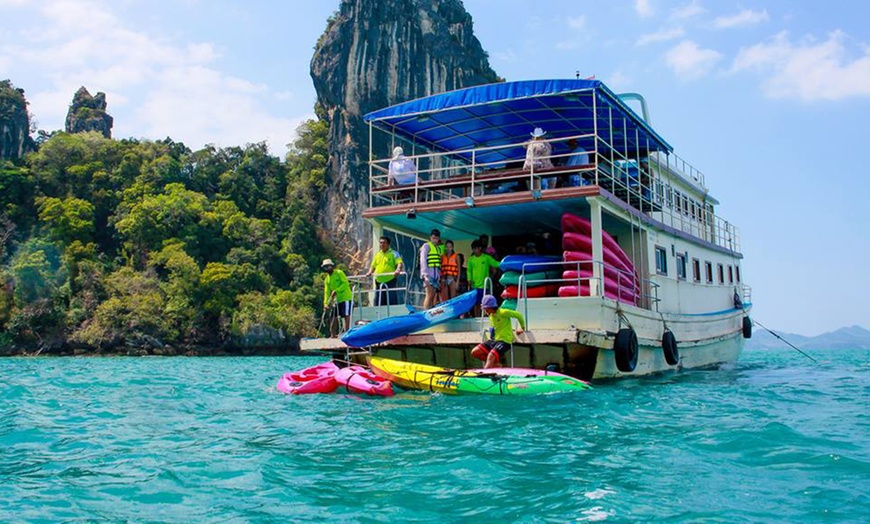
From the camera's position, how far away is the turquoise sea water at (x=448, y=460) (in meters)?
5.04

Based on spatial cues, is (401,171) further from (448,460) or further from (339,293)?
(448,460)

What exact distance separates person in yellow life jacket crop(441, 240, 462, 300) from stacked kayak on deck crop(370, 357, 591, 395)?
2.63m

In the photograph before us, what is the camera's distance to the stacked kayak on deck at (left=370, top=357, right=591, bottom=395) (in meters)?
10.6

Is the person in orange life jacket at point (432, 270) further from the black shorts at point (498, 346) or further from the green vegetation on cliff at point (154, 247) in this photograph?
the green vegetation on cliff at point (154, 247)

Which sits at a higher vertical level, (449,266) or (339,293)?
(449,266)

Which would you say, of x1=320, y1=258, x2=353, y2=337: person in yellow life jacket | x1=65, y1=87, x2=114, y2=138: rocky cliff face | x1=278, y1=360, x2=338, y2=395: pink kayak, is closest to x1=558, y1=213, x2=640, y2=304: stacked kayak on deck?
x1=278, y1=360, x2=338, y2=395: pink kayak

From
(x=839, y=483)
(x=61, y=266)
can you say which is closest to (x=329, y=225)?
(x=61, y=266)

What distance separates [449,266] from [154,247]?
53.3 m

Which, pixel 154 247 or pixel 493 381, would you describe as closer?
pixel 493 381

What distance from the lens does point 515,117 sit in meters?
16.2

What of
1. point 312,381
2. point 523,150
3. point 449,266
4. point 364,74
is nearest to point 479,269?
point 449,266

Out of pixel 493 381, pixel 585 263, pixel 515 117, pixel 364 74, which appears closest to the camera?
pixel 493 381

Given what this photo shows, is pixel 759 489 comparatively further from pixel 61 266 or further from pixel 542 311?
pixel 61 266

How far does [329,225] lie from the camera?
7250 cm
